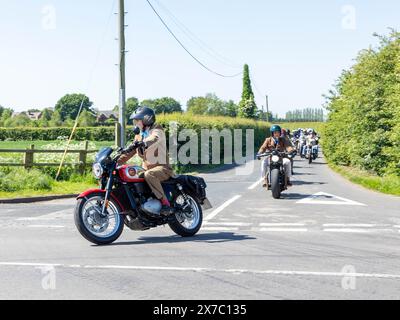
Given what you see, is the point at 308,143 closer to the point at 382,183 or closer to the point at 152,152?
the point at 382,183

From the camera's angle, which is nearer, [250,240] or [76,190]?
[250,240]

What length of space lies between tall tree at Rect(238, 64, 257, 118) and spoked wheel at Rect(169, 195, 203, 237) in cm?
8688

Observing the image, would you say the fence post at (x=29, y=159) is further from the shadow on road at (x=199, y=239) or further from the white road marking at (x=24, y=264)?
the white road marking at (x=24, y=264)

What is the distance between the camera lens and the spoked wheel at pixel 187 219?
8.76 metres

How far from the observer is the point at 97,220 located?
8016 mm

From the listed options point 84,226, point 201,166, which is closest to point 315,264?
point 84,226

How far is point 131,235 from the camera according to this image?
912 centimetres

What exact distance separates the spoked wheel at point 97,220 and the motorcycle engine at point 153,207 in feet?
1.19

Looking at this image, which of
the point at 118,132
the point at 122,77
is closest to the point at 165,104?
the point at 122,77

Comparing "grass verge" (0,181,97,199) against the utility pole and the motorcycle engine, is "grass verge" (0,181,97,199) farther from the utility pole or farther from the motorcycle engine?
the motorcycle engine

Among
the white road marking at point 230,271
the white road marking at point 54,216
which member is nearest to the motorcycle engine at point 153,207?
the white road marking at point 230,271

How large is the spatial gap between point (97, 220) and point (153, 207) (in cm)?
81

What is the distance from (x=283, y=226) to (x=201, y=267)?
375 cm

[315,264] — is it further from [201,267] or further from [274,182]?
[274,182]
